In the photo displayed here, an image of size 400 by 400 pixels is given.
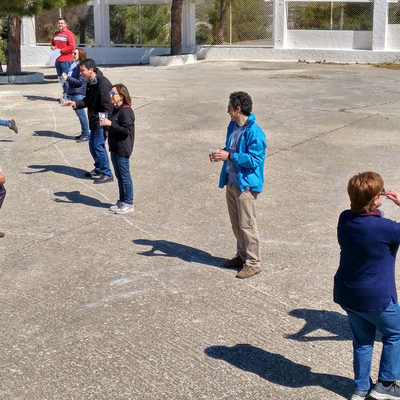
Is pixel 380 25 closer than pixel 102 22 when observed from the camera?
Yes

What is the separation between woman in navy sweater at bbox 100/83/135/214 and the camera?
788 centimetres

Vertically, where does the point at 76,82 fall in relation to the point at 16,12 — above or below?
below

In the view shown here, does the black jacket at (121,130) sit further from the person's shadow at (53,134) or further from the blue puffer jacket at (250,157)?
the person's shadow at (53,134)

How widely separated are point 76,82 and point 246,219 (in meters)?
6.10

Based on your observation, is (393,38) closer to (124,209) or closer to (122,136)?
(122,136)

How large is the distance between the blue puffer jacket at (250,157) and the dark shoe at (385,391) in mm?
2372

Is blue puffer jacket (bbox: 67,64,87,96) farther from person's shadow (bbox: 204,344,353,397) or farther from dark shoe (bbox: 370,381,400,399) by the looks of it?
dark shoe (bbox: 370,381,400,399)

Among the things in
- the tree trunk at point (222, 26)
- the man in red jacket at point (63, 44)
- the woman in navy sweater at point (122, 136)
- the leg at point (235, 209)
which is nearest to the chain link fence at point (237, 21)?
the tree trunk at point (222, 26)

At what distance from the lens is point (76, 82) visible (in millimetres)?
11172

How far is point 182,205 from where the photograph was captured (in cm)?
839

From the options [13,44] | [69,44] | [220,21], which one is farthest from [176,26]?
[69,44]

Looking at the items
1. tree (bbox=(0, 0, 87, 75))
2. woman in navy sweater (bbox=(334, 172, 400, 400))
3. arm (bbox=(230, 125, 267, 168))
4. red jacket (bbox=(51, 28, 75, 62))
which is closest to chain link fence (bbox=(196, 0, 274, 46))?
tree (bbox=(0, 0, 87, 75))

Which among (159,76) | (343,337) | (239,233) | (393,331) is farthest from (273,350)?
(159,76)

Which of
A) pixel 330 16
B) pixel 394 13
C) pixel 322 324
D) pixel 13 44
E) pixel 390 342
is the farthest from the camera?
pixel 330 16
